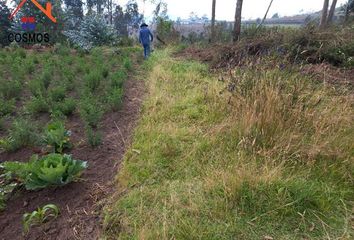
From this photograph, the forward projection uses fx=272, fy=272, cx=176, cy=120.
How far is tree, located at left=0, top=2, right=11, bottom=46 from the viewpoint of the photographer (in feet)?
47.1

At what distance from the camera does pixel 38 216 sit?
190 cm

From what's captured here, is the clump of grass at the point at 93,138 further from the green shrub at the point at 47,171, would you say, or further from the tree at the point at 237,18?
the tree at the point at 237,18

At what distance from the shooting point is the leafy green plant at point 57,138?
2.65 meters

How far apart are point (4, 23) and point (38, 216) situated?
16.5m

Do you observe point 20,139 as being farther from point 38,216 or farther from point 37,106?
point 38,216

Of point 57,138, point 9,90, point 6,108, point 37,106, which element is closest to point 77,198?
point 57,138

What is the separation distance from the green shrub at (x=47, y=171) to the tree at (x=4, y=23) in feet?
49.5

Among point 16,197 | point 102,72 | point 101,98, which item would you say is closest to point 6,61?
point 102,72

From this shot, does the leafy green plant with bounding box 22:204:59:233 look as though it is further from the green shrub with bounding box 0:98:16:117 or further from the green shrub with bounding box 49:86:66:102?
the green shrub with bounding box 49:86:66:102

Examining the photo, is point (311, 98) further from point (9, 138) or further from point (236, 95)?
point (9, 138)

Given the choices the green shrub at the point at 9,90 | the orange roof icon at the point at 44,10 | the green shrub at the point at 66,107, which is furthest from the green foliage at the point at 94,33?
the green shrub at the point at 66,107

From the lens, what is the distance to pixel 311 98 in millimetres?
2959

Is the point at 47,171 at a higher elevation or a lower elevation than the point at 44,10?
lower

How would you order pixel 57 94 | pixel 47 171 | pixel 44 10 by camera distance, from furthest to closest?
pixel 44 10 → pixel 57 94 → pixel 47 171
